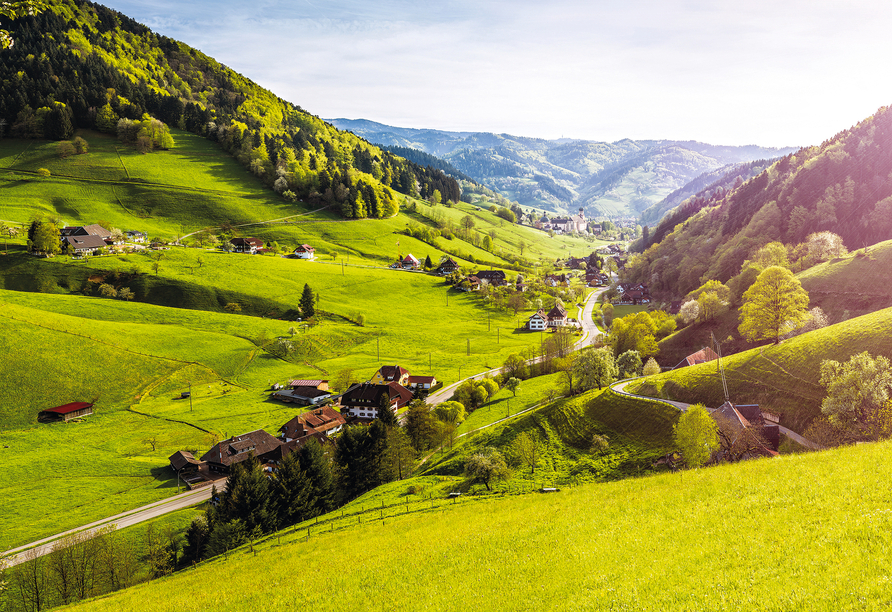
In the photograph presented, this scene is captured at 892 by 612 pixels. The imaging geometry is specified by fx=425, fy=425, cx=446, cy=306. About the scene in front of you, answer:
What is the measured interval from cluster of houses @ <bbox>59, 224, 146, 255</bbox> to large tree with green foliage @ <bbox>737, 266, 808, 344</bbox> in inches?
6748

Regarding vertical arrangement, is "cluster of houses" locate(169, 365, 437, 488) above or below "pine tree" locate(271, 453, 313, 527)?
below

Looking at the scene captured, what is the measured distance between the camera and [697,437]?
39750mm

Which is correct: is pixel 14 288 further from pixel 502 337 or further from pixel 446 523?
pixel 446 523

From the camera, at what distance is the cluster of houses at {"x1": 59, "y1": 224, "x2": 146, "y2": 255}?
130 m

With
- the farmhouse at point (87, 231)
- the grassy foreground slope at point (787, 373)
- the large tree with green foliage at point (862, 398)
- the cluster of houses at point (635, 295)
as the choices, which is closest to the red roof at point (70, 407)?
the farmhouse at point (87, 231)

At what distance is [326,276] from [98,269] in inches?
2539

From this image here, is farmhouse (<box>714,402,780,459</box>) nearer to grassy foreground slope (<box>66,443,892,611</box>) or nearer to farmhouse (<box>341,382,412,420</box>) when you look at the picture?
grassy foreground slope (<box>66,443,892,611</box>)

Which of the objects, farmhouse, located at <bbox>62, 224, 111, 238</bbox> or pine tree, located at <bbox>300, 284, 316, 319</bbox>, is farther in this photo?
farmhouse, located at <bbox>62, 224, 111, 238</bbox>

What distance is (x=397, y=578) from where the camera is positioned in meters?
21.5

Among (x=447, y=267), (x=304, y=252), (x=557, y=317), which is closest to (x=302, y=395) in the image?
(x=557, y=317)

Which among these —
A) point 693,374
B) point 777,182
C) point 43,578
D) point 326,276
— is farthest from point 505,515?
point 777,182

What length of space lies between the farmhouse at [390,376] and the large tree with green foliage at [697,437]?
207 ft

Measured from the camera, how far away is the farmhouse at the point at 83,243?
12950 cm

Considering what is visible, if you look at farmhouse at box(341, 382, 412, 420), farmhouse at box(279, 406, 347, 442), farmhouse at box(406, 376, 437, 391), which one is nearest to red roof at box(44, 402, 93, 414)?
farmhouse at box(279, 406, 347, 442)
